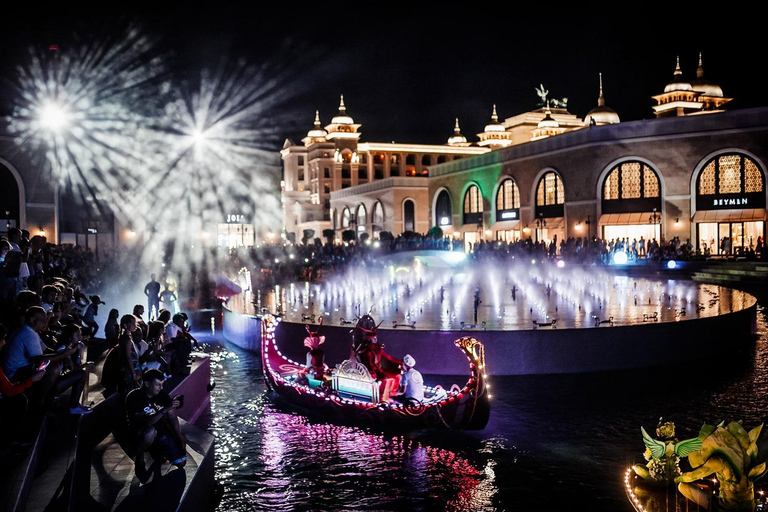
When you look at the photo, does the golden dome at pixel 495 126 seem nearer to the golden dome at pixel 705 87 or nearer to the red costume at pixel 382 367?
the golden dome at pixel 705 87

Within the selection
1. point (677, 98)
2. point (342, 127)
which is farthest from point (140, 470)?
point (342, 127)

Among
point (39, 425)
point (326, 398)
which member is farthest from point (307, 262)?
point (39, 425)

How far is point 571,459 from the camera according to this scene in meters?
12.1

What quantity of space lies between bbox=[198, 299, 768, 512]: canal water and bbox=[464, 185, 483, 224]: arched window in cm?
4158

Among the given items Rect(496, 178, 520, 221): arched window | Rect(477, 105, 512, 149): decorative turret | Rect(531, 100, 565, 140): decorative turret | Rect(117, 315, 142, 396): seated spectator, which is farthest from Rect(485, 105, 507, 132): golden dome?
Rect(117, 315, 142, 396): seated spectator

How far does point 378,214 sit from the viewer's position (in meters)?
74.1

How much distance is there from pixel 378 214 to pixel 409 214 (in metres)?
5.21

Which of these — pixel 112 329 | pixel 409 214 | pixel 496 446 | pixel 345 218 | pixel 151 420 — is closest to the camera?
pixel 151 420

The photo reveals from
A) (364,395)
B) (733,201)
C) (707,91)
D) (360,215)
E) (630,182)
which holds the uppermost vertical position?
(707,91)

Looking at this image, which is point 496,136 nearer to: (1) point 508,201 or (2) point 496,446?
(1) point 508,201

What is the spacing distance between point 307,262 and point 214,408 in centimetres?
2442

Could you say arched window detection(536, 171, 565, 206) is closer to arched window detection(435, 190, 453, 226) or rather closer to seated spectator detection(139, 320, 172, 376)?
arched window detection(435, 190, 453, 226)

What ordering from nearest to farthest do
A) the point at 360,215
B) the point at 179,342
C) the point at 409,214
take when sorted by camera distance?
the point at 179,342
the point at 409,214
the point at 360,215

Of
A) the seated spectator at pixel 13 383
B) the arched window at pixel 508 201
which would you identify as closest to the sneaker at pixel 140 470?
the seated spectator at pixel 13 383
